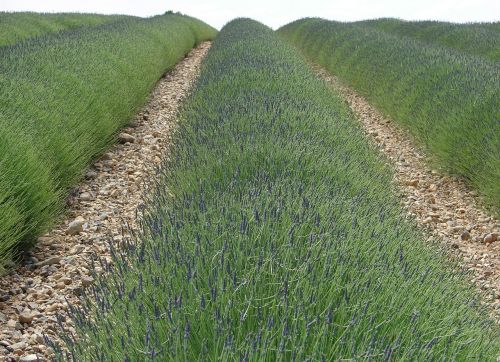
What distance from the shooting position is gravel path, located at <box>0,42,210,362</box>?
3235 mm

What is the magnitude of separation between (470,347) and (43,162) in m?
3.48

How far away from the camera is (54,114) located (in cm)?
508

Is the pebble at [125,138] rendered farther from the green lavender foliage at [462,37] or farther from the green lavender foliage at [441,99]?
the green lavender foliage at [462,37]

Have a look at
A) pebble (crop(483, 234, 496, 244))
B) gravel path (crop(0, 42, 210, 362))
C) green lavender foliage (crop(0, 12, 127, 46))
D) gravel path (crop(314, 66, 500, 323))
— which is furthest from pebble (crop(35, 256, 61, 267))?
green lavender foliage (crop(0, 12, 127, 46))

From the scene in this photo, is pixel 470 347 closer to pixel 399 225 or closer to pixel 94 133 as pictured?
pixel 399 225

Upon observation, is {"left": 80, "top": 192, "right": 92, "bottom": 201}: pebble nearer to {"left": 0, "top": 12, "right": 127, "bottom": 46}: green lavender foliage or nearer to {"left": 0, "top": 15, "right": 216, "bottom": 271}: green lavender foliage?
{"left": 0, "top": 15, "right": 216, "bottom": 271}: green lavender foliage

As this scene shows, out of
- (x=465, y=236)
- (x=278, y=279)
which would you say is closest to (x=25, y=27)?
(x=465, y=236)

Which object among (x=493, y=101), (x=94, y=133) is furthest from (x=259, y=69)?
(x=493, y=101)

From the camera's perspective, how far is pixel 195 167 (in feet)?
12.2

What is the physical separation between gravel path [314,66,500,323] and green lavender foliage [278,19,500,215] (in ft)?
0.47

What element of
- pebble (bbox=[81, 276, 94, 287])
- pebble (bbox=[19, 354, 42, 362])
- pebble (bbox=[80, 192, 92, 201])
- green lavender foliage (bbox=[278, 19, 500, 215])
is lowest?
Answer: pebble (bbox=[19, 354, 42, 362])

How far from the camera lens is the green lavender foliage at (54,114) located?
395 cm

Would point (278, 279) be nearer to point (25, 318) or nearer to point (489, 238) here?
point (25, 318)

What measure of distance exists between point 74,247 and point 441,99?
4.72m
